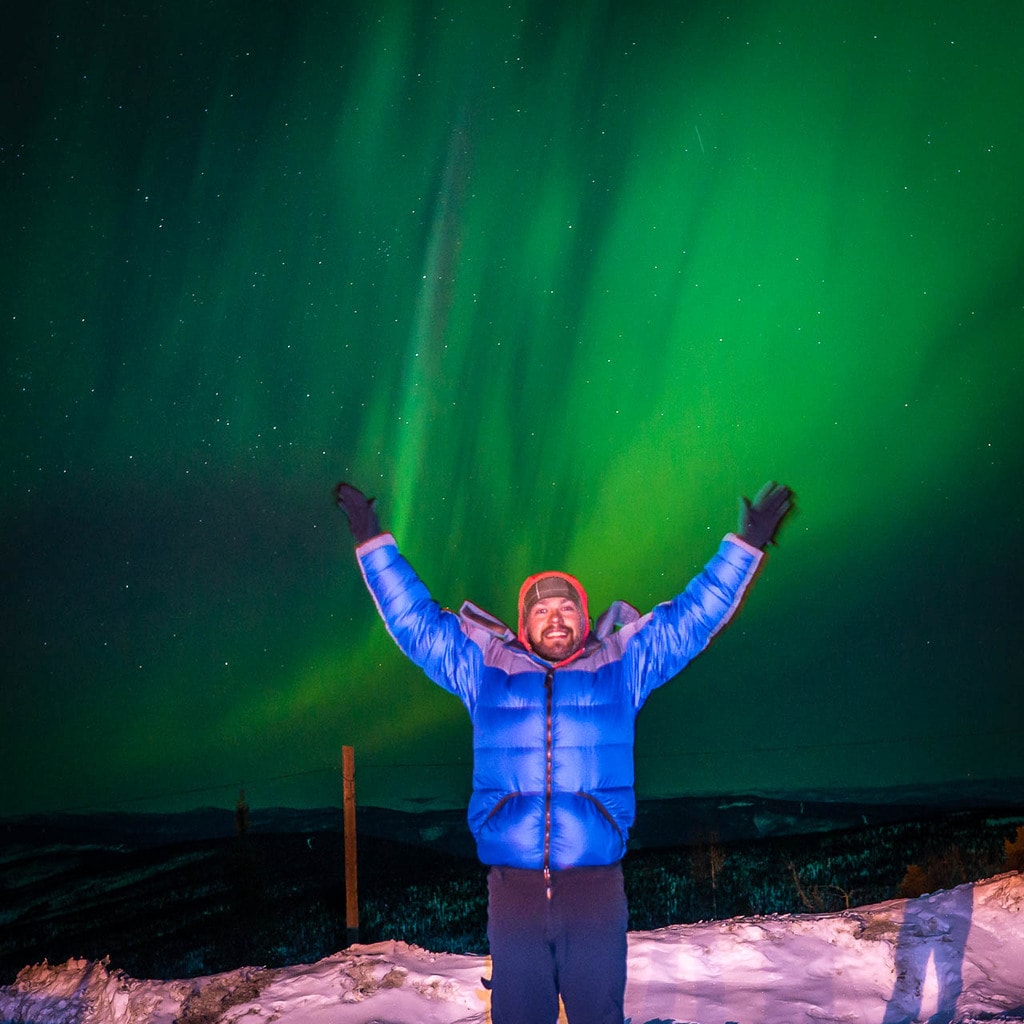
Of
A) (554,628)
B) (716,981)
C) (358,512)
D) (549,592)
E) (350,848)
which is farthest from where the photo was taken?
(350,848)

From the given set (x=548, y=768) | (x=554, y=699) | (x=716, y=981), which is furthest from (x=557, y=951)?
(x=716, y=981)

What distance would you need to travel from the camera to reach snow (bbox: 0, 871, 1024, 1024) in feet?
15.4

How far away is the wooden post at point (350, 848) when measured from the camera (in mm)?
8312

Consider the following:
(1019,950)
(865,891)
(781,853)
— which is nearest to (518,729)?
(1019,950)

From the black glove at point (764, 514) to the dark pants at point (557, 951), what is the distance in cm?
141

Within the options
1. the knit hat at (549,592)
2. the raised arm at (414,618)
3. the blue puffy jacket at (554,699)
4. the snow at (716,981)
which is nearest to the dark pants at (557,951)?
the blue puffy jacket at (554,699)

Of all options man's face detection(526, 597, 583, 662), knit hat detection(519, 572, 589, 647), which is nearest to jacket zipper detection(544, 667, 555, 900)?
man's face detection(526, 597, 583, 662)

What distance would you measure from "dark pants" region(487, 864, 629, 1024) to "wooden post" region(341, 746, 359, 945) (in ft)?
19.1

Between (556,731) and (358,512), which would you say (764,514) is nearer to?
(556,731)

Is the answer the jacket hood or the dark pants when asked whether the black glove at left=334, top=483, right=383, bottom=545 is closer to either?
the jacket hood

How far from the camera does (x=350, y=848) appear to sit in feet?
28.1

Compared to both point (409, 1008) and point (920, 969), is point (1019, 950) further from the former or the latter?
point (409, 1008)

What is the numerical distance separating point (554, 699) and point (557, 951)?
833 millimetres

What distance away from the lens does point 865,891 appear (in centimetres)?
2098
